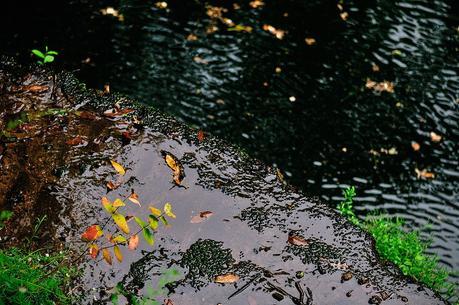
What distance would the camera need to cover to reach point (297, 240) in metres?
2.71

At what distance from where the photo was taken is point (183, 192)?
2820 millimetres

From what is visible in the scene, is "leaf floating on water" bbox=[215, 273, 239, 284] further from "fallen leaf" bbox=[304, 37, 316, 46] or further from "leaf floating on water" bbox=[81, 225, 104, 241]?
"fallen leaf" bbox=[304, 37, 316, 46]

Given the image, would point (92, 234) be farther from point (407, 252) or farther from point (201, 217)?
point (407, 252)

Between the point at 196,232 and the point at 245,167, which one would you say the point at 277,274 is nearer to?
the point at 196,232

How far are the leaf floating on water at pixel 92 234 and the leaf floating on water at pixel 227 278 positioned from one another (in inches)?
26.1

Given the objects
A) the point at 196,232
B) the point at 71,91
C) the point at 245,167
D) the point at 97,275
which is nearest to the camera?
the point at 97,275

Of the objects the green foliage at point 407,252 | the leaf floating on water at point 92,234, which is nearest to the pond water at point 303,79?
the green foliage at point 407,252

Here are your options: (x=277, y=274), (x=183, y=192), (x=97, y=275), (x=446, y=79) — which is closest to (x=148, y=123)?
(x=183, y=192)

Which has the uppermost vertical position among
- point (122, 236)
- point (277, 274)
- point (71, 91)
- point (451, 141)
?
point (71, 91)

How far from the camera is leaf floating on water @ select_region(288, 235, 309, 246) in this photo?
270cm

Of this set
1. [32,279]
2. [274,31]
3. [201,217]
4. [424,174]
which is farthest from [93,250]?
[274,31]

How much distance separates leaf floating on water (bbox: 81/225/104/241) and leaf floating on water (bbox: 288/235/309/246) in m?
1.05

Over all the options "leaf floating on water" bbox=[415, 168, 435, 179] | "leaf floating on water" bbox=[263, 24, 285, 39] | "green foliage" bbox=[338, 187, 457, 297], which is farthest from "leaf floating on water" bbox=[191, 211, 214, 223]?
"leaf floating on water" bbox=[263, 24, 285, 39]

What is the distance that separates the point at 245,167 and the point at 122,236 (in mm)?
938
